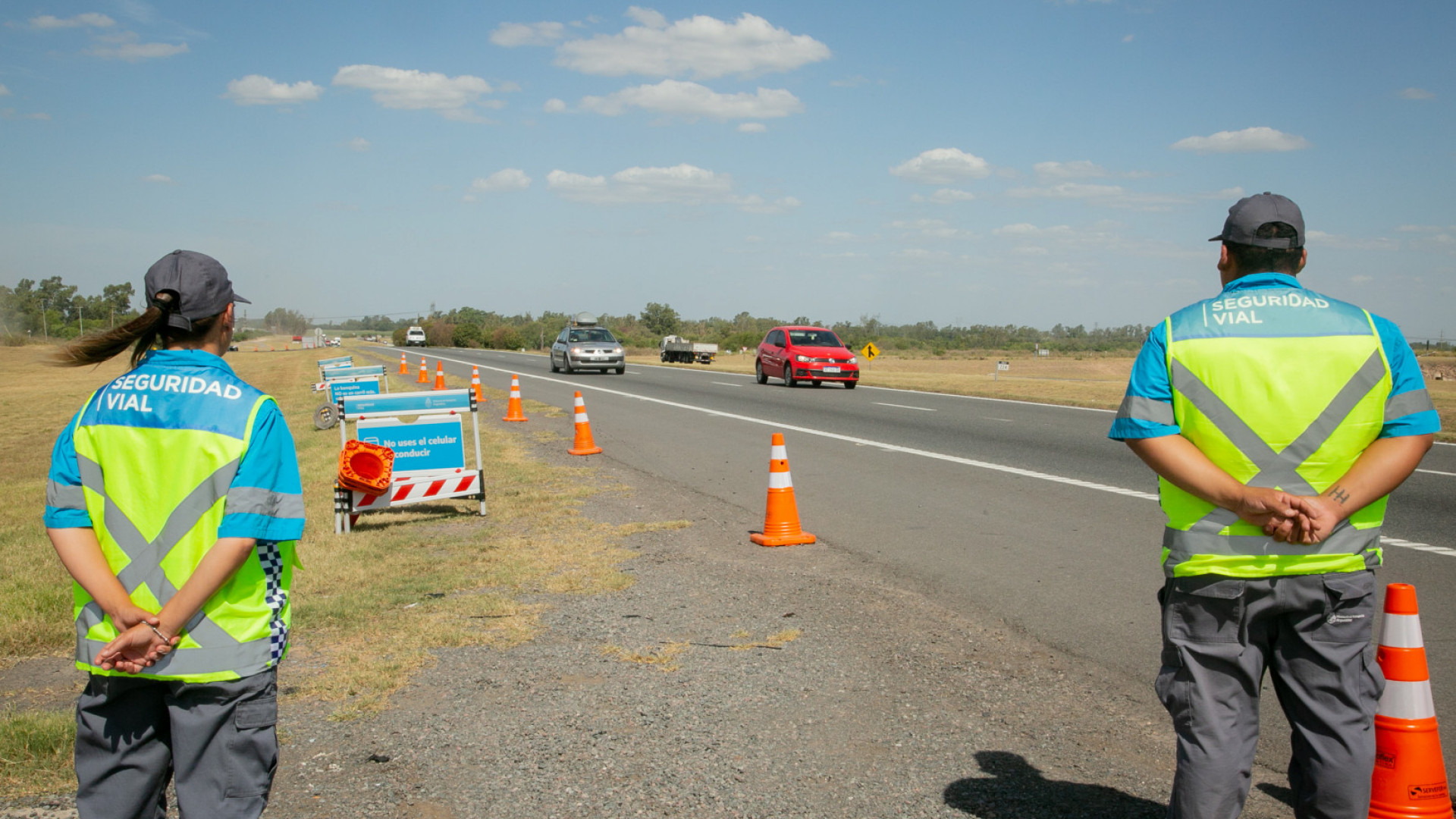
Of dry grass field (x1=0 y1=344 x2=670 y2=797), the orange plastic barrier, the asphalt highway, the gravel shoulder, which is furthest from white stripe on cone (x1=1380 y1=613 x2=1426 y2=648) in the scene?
the orange plastic barrier

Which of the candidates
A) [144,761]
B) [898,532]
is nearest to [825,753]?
[144,761]

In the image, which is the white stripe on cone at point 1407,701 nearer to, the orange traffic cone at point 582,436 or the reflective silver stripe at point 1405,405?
the reflective silver stripe at point 1405,405

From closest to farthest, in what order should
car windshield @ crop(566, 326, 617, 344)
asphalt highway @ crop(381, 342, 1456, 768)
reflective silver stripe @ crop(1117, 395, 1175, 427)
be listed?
reflective silver stripe @ crop(1117, 395, 1175, 427), asphalt highway @ crop(381, 342, 1456, 768), car windshield @ crop(566, 326, 617, 344)

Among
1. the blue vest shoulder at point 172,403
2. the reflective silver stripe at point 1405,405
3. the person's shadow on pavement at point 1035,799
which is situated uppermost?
the reflective silver stripe at point 1405,405

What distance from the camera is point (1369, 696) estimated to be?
8.73ft

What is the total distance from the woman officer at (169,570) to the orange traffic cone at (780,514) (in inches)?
219

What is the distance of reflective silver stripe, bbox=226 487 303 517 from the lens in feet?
8.29

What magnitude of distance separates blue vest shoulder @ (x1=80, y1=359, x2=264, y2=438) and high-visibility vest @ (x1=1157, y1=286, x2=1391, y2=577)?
7.94 ft

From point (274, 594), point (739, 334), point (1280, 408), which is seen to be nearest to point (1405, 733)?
point (1280, 408)

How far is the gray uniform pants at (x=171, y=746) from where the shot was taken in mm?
2508

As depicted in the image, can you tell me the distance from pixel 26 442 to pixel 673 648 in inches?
724

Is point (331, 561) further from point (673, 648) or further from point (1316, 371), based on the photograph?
point (1316, 371)

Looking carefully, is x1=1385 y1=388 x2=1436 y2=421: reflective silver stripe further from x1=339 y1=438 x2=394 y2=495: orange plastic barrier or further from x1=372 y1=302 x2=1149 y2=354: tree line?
x1=372 y1=302 x2=1149 y2=354: tree line

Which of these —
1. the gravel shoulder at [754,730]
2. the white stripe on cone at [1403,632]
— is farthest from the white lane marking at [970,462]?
the white stripe on cone at [1403,632]
